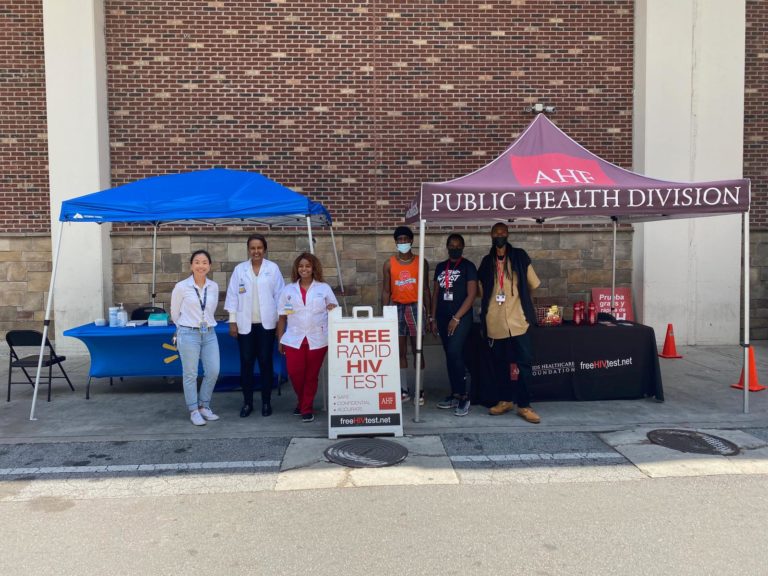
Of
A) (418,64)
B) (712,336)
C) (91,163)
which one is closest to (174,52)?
(91,163)

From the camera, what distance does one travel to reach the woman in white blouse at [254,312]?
622 centimetres

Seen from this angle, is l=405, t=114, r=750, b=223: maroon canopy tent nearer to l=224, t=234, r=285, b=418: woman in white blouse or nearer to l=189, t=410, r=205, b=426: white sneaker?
l=224, t=234, r=285, b=418: woman in white blouse

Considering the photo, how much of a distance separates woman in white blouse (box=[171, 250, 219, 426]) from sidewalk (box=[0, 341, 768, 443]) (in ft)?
1.35

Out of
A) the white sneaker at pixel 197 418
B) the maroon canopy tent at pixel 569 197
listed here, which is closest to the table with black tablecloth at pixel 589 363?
the maroon canopy tent at pixel 569 197

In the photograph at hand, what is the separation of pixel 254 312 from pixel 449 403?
7.74 feet

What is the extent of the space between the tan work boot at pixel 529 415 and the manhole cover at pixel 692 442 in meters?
1.05

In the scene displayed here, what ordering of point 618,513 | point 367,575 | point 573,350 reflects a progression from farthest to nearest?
1. point 573,350
2. point 618,513
3. point 367,575

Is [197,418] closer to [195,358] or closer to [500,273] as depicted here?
[195,358]

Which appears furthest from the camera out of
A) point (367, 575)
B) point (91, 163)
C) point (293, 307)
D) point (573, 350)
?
point (91, 163)

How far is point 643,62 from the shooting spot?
34.0 ft

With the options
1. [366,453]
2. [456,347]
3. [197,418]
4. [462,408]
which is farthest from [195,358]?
[462,408]

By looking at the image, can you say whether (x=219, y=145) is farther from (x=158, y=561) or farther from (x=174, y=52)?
(x=158, y=561)

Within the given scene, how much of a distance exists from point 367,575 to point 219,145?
8.64 meters

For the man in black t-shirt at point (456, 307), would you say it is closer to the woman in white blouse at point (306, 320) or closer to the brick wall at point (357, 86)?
the woman in white blouse at point (306, 320)
